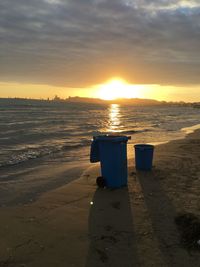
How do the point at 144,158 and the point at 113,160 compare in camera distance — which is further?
the point at 144,158

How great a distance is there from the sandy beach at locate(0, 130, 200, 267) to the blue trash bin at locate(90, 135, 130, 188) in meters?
0.23

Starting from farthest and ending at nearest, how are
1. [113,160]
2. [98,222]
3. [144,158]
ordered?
[144,158], [113,160], [98,222]

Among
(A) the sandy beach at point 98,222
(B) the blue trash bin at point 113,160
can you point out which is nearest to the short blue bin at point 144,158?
(A) the sandy beach at point 98,222

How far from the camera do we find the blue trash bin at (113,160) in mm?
7668

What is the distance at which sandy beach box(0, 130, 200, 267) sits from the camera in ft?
15.0

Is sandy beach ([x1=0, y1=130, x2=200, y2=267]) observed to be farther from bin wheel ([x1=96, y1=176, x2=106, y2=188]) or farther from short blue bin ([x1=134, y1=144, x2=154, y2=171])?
short blue bin ([x1=134, y1=144, x2=154, y2=171])

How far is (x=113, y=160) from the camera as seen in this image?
773 cm

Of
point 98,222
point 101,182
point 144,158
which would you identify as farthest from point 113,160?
point 98,222

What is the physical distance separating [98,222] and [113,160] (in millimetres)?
2171

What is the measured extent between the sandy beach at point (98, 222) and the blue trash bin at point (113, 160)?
0.75ft

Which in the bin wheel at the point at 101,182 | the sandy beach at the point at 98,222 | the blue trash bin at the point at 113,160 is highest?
the blue trash bin at the point at 113,160

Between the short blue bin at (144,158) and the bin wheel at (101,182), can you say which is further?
the short blue bin at (144,158)

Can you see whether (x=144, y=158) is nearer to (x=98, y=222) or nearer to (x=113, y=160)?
(x=113, y=160)

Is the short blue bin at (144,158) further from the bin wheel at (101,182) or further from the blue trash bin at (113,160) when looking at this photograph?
the bin wheel at (101,182)
